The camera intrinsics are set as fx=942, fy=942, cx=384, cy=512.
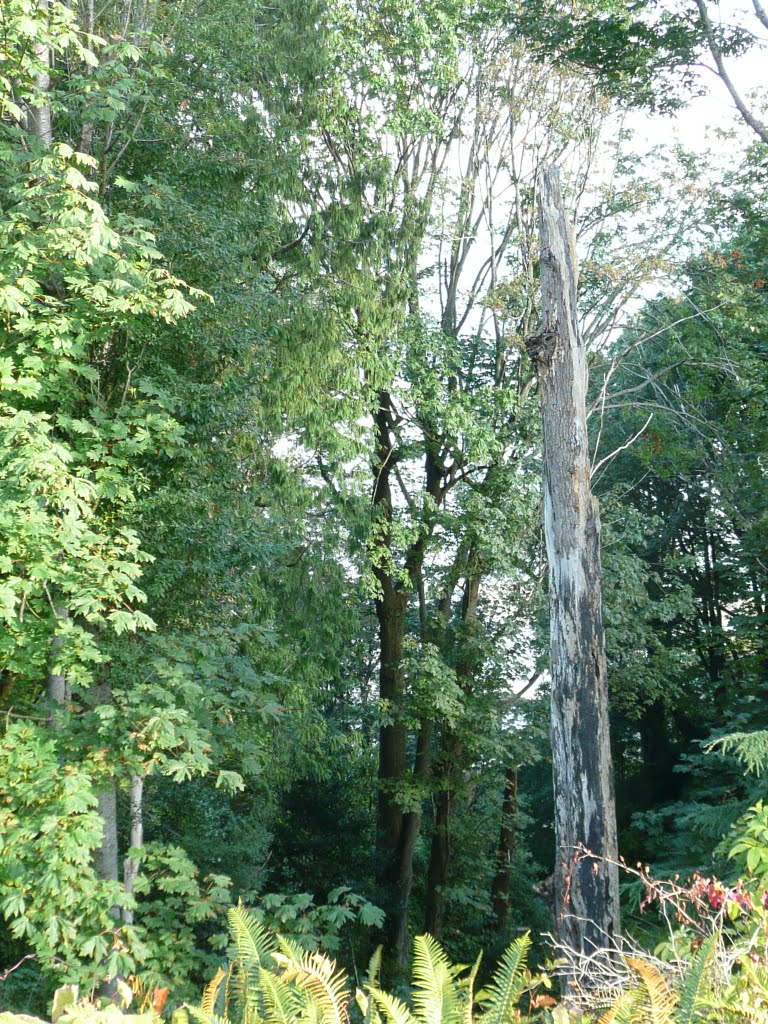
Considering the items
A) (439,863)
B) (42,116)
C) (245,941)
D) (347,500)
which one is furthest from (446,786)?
(245,941)

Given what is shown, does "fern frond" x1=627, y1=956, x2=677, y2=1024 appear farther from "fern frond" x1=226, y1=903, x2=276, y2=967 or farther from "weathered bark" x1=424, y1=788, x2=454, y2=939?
"weathered bark" x1=424, y1=788, x2=454, y2=939

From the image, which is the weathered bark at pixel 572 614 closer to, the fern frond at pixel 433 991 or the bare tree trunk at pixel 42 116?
the fern frond at pixel 433 991

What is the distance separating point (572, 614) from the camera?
653cm

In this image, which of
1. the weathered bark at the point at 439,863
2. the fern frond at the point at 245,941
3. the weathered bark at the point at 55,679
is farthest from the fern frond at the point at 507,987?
the weathered bark at the point at 439,863

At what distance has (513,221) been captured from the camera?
14125 mm

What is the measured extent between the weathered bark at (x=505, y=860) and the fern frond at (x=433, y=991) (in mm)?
14775

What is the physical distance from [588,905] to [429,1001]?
4011mm

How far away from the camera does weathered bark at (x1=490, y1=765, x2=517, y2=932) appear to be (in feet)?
55.7

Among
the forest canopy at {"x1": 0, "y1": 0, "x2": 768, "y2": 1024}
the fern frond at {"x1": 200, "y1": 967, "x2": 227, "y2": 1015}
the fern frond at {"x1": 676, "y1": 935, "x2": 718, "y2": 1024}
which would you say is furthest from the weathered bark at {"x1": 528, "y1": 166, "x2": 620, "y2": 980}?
the fern frond at {"x1": 676, "y1": 935, "x2": 718, "y2": 1024}

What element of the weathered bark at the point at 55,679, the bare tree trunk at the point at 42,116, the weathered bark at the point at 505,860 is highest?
the bare tree trunk at the point at 42,116

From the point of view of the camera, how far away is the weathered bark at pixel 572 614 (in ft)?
19.9

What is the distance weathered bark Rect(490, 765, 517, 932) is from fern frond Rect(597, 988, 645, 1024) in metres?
14.9

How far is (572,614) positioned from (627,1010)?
4.27m

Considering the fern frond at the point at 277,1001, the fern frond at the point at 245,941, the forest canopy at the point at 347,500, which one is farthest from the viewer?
the forest canopy at the point at 347,500
